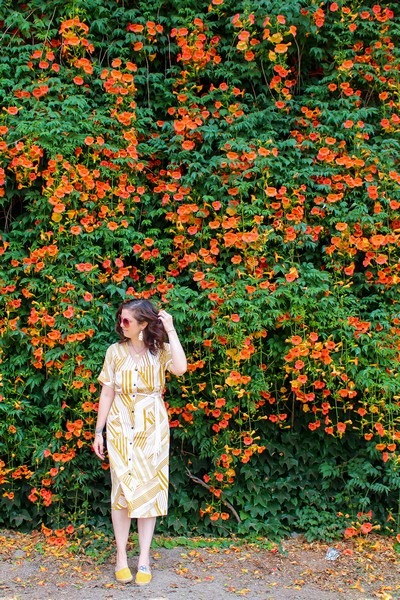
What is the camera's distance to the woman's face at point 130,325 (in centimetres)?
368

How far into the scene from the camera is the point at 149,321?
372 cm

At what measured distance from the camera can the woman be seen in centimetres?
368

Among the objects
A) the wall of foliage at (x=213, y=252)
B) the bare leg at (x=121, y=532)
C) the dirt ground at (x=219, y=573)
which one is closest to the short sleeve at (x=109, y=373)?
the wall of foliage at (x=213, y=252)

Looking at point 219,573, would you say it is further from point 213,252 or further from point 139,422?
point 213,252

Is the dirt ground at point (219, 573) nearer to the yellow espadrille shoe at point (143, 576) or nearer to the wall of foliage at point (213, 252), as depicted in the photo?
the yellow espadrille shoe at point (143, 576)

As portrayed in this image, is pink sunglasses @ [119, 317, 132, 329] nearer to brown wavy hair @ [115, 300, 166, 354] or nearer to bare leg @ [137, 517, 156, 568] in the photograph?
brown wavy hair @ [115, 300, 166, 354]

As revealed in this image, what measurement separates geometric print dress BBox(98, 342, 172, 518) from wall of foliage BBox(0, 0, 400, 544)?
56 cm

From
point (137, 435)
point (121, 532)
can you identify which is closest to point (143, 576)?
point (121, 532)

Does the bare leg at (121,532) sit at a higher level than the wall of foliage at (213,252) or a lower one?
lower

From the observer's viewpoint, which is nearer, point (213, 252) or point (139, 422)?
point (139, 422)

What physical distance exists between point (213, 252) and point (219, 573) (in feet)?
6.98

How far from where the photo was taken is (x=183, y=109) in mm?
4844

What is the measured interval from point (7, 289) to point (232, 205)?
5.57ft

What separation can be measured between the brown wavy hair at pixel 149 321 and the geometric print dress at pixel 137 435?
0.20 feet
